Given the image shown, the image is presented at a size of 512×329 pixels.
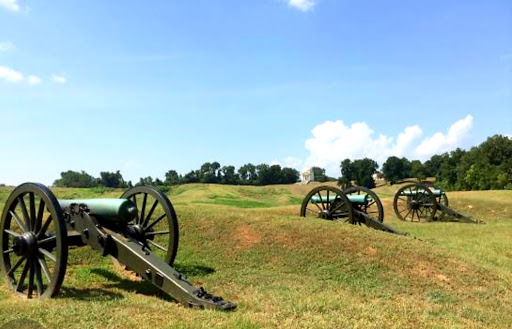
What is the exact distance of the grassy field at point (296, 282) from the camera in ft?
22.2

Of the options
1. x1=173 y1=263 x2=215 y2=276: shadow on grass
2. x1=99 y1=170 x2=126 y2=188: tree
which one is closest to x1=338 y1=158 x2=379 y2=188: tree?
x1=99 y1=170 x2=126 y2=188: tree

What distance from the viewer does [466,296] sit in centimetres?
983

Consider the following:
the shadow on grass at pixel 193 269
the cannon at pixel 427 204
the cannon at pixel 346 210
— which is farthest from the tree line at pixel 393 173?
the shadow on grass at pixel 193 269

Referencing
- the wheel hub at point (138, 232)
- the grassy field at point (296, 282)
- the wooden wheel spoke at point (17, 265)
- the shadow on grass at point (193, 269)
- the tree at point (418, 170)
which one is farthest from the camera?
the tree at point (418, 170)

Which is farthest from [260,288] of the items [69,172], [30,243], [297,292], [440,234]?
[69,172]

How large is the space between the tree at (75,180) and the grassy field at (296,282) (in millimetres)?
105885

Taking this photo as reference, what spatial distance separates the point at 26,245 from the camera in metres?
8.24

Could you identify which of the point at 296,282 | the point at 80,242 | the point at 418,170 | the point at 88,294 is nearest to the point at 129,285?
the point at 88,294

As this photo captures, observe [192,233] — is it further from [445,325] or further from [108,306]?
[445,325]

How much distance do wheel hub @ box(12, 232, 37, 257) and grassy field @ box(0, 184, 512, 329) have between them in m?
0.75

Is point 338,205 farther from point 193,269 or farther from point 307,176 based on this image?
point 307,176

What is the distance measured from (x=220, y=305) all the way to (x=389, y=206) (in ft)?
91.1

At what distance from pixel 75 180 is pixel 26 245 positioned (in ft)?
376

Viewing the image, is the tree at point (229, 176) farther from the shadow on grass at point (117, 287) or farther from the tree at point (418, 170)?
the shadow on grass at point (117, 287)
